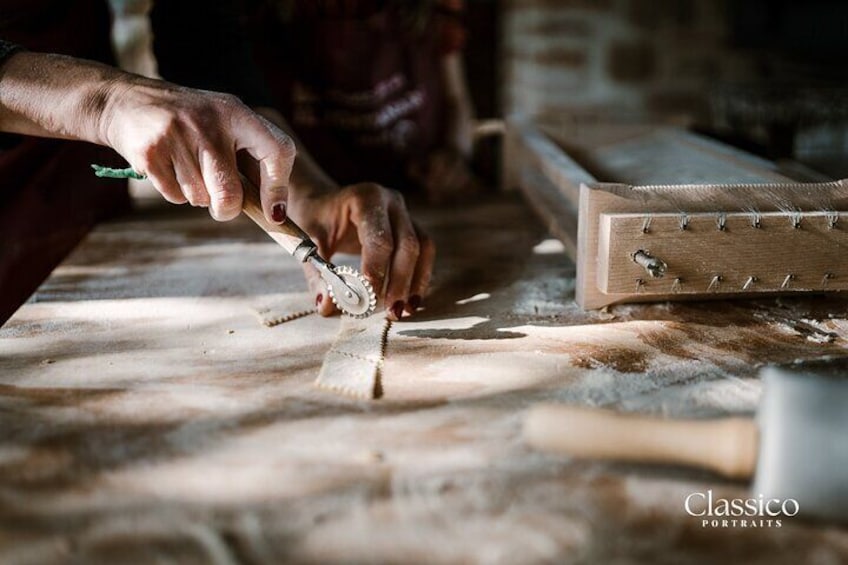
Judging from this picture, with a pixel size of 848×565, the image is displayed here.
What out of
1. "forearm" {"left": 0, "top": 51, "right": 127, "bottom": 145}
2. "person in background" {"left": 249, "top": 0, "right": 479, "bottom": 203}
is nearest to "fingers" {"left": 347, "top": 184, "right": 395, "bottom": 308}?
"forearm" {"left": 0, "top": 51, "right": 127, "bottom": 145}

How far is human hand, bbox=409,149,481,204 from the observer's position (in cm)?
205

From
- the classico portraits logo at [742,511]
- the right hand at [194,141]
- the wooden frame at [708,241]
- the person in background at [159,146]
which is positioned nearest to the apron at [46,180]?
the person in background at [159,146]

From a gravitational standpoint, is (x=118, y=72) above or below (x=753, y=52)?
above

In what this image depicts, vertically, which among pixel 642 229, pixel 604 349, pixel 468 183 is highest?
pixel 642 229

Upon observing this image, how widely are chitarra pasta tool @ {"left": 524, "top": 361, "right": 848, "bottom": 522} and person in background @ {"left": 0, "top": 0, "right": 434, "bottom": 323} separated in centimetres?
46

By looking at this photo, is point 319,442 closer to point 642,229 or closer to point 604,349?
point 604,349

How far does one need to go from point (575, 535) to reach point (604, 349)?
0.40 metres

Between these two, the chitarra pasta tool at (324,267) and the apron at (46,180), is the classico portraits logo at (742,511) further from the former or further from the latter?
the apron at (46,180)

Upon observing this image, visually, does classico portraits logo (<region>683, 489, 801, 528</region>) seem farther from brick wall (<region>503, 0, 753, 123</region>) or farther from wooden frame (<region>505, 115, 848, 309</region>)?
brick wall (<region>503, 0, 753, 123</region>)

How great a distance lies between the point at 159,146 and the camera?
98 centimetres

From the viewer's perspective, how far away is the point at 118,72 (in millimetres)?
1064

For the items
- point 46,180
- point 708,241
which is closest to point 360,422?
point 708,241

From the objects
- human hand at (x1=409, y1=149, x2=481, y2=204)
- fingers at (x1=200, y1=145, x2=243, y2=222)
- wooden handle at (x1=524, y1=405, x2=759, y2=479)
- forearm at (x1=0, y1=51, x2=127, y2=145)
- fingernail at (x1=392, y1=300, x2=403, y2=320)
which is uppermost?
forearm at (x1=0, y1=51, x2=127, y2=145)

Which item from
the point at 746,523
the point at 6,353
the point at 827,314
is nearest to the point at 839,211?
the point at 827,314
